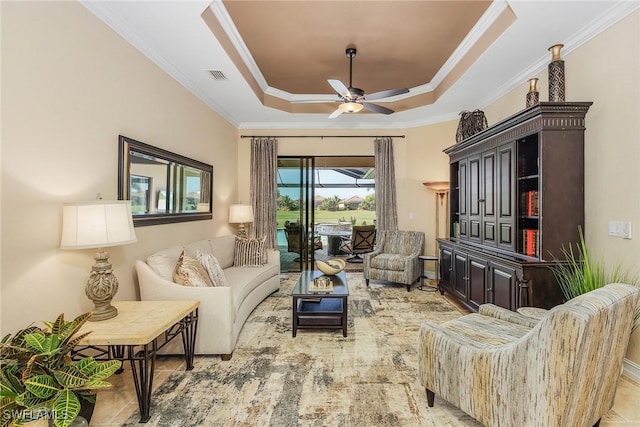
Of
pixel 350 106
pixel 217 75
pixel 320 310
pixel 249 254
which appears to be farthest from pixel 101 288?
pixel 350 106

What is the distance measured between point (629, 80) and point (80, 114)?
163 inches

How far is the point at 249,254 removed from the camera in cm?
455

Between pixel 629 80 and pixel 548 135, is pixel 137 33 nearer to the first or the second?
pixel 548 135

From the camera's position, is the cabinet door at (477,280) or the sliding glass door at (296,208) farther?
the sliding glass door at (296,208)

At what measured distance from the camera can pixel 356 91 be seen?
3.67 m

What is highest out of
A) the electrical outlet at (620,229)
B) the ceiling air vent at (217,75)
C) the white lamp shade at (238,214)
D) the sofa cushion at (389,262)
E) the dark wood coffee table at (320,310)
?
the ceiling air vent at (217,75)

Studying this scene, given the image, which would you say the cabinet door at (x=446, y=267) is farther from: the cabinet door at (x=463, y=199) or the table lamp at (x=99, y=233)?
the table lamp at (x=99, y=233)

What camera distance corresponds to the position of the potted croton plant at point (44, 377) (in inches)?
53.7

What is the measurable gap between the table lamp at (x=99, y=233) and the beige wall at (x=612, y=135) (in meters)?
3.69

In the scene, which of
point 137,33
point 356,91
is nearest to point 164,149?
point 137,33

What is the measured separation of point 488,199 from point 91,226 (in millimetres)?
3811

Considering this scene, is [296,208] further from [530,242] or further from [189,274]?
[530,242]

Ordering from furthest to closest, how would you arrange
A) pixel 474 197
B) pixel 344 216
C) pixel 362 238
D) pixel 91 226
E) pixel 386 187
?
pixel 344 216 < pixel 362 238 < pixel 386 187 < pixel 474 197 < pixel 91 226

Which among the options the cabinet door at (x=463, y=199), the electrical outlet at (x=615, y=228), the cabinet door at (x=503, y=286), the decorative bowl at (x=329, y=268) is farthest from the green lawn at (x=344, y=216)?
the electrical outlet at (x=615, y=228)
